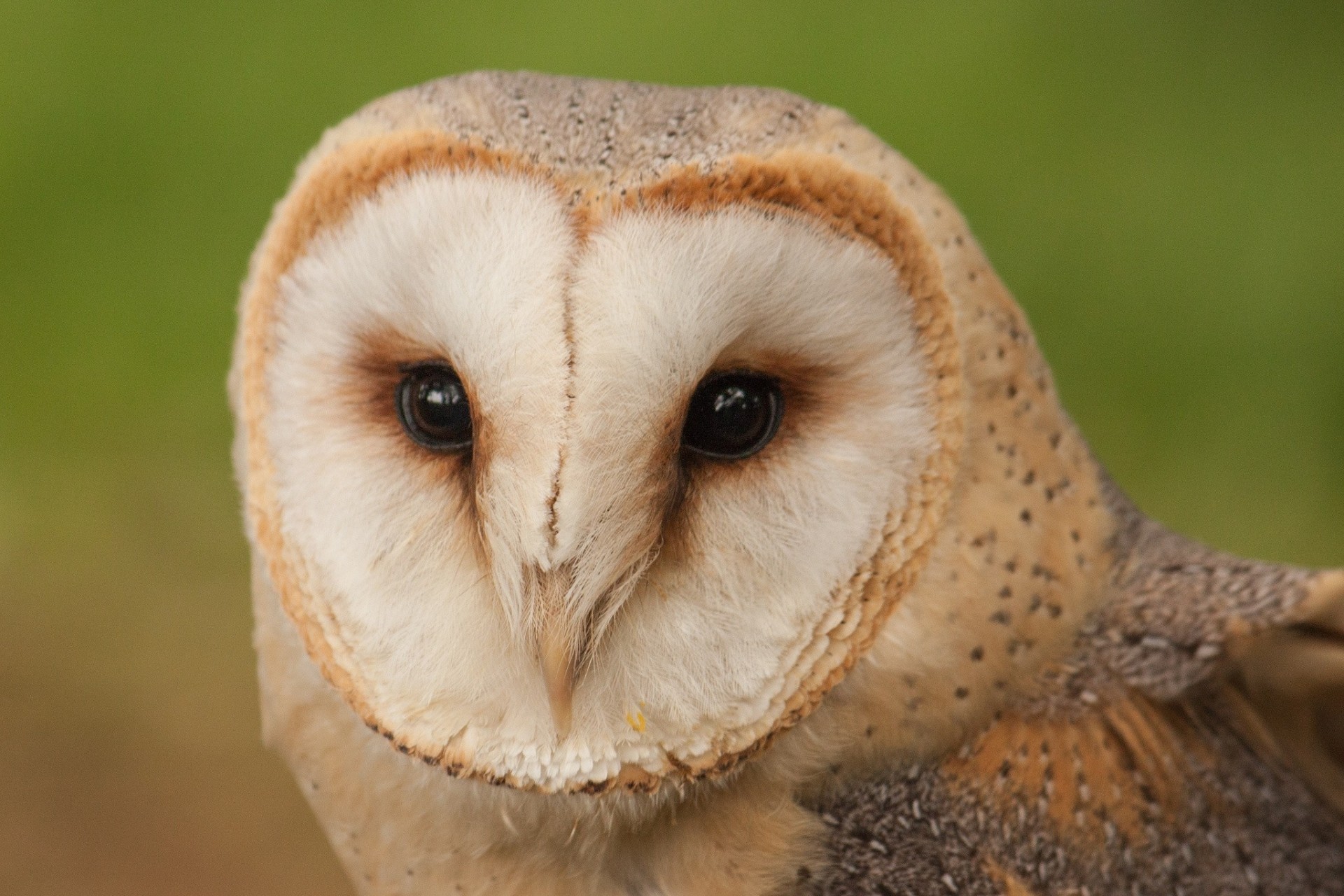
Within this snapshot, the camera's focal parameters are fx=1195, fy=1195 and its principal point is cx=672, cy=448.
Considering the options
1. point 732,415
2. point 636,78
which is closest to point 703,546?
point 732,415

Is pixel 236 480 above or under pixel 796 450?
under

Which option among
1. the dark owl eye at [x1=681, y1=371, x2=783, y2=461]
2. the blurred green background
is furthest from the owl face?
the blurred green background

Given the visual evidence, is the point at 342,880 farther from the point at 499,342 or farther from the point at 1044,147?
the point at 1044,147

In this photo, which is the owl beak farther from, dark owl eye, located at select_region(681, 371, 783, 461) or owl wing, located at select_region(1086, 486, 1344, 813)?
owl wing, located at select_region(1086, 486, 1344, 813)

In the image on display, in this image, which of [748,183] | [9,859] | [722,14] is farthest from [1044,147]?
[9,859]

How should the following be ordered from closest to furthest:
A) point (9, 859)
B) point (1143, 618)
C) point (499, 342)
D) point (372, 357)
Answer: point (499, 342) < point (372, 357) < point (1143, 618) < point (9, 859)

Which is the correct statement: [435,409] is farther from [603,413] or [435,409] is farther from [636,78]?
[636,78]
